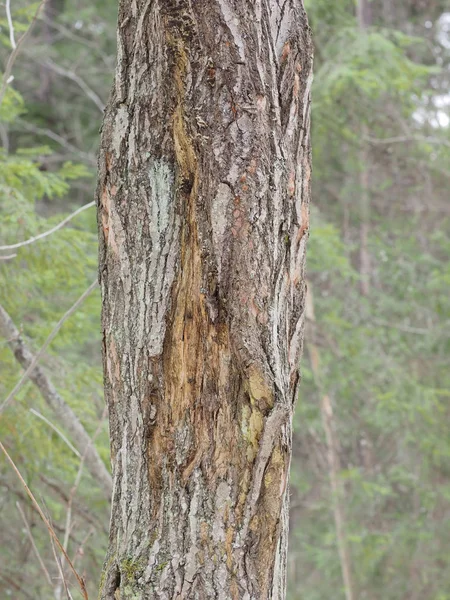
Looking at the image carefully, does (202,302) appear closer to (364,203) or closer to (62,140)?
(62,140)

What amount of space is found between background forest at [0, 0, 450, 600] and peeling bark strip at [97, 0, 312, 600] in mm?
2388

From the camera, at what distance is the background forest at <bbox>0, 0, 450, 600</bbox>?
15.1 feet

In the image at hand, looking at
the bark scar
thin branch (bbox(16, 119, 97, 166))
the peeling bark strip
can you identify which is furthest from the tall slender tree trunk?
the bark scar

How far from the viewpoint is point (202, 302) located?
1.57m

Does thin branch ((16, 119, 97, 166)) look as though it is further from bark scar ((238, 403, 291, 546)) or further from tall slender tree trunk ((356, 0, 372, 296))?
bark scar ((238, 403, 291, 546))

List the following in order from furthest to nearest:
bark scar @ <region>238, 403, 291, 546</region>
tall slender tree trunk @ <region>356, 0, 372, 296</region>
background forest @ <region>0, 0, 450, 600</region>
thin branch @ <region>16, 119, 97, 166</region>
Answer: tall slender tree trunk @ <region>356, 0, 372, 296</region> → thin branch @ <region>16, 119, 97, 166</region> → background forest @ <region>0, 0, 450, 600</region> → bark scar @ <region>238, 403, 291, 546</region>

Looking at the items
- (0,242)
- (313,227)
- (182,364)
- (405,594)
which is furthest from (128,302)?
(405,594)

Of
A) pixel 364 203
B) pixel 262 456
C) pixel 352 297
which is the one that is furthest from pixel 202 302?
pixel 364 203

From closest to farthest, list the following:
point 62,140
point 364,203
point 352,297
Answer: point 62,140 → point 352,297 → point 364,203

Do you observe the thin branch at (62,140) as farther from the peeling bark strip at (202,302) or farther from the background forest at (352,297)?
the peeling bark strip at (202,302)

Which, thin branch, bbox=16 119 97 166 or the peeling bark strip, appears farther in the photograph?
thin branch, bbox=16 119 97 166

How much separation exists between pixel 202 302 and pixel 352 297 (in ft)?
27.1

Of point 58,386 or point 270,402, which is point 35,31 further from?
point 270,402

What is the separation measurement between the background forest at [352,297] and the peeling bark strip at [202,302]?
7.84 ft
